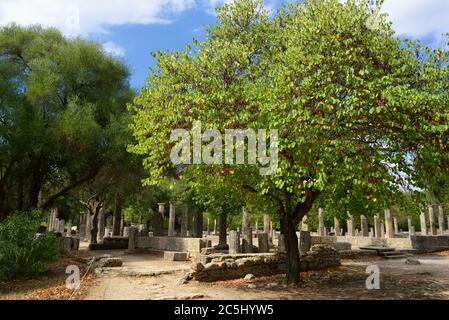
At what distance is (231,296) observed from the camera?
429 inches

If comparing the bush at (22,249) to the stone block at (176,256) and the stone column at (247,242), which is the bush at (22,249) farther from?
the stone column at (247,242)

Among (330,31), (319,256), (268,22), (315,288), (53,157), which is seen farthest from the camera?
(53,157)

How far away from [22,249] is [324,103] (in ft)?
38.7

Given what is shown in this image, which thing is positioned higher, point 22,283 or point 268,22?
point 268,22

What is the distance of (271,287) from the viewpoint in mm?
12438

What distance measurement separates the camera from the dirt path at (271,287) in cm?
1091

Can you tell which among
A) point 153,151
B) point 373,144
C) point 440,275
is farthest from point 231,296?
point 440,275

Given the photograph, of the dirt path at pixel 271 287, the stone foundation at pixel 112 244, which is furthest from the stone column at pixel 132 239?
the dirt path at pixel 271 287

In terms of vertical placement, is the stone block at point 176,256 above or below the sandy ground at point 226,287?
above

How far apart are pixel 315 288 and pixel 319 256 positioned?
212 inches

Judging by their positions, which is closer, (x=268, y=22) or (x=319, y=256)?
(x=268, y=22)

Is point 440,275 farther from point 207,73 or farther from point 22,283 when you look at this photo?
point 22,283

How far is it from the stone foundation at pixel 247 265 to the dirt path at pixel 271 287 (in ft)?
1.70

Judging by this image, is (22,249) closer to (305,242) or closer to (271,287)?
(271,287)
